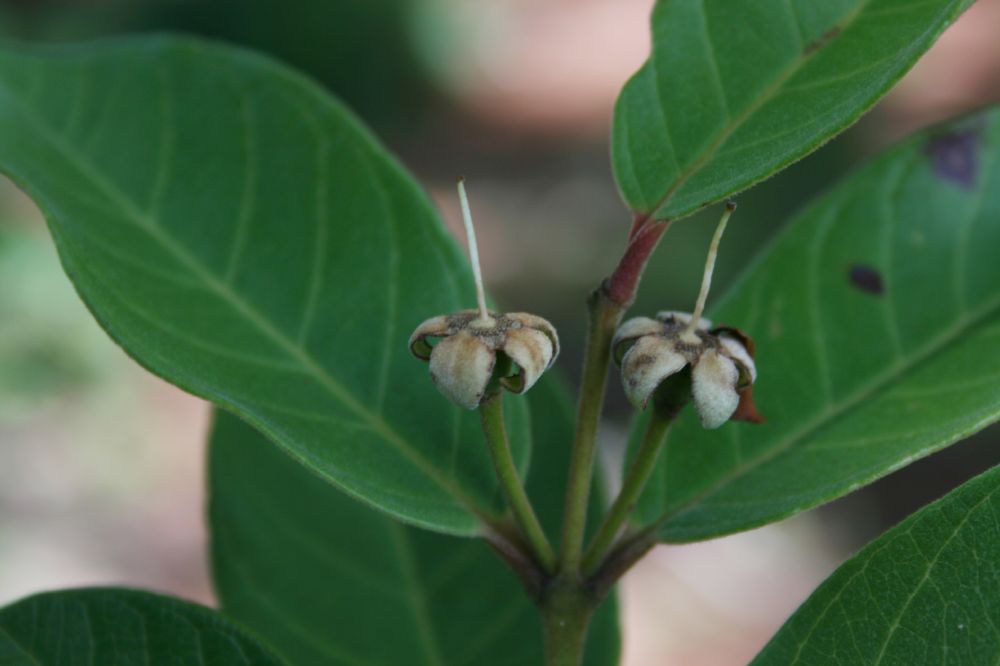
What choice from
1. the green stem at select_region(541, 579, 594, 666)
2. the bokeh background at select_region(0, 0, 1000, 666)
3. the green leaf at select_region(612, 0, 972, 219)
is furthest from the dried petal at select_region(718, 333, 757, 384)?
the bokeh background at select_region(0, 0, 1000, 666)

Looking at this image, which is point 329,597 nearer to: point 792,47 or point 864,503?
point 792,47

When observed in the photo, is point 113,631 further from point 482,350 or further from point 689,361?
point 689,361

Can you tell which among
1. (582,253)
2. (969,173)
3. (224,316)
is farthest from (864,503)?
(224,316)

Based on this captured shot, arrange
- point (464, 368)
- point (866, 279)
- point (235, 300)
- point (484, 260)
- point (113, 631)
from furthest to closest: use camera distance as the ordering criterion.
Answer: point (484, 260), point (866, 279), point (235, 300), point (113, 631), point (464, 368)

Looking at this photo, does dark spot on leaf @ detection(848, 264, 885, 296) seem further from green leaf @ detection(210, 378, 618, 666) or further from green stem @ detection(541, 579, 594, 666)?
green stem @ detection(541, 579, 594, 666)

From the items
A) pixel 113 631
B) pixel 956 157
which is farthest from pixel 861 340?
pixel 113 631

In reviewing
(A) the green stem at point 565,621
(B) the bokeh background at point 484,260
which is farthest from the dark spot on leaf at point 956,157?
(B) the bokeh background at point 484,260

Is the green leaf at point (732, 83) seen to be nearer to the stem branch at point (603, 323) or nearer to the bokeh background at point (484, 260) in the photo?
the stem branch at point (603, 323)
